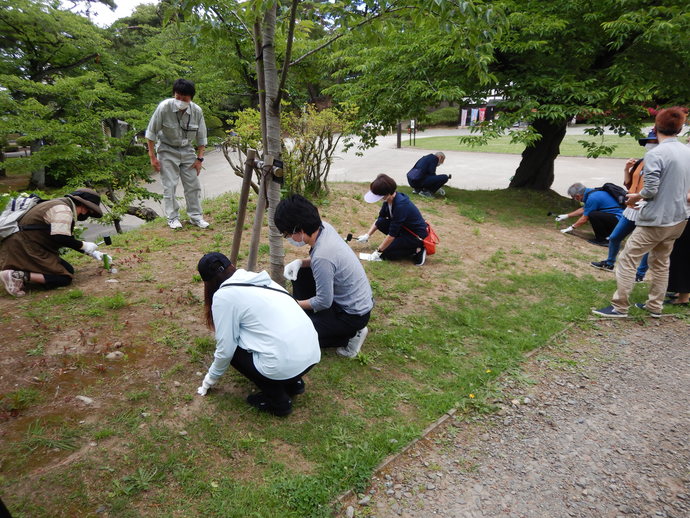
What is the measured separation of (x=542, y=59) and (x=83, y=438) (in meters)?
8.96

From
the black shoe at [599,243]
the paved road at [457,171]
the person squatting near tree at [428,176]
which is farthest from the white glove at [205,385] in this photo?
the paved road at [457,171]

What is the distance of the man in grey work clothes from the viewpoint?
5191 millimetres

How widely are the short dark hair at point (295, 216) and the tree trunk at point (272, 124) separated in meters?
0.39

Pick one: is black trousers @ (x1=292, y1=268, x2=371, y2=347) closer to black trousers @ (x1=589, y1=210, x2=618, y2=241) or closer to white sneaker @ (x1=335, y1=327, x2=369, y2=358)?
white sneaker @ (x1=335, y1=327, x2=369, y2=358)

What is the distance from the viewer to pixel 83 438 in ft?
7.80

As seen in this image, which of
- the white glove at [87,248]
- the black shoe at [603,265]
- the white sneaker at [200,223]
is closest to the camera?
the white glove at [87,248]

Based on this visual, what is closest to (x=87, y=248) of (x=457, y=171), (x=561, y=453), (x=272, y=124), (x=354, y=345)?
(x=272, y=124)

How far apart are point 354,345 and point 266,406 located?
0.94 m

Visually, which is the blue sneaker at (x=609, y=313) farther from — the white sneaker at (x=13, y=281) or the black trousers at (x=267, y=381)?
the white sneaker at (x=13, y=281)

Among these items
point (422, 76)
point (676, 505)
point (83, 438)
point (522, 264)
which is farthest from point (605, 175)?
point (83, 438)

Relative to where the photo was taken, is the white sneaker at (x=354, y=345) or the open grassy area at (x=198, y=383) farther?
the white sneaker at (x=354, y=345)

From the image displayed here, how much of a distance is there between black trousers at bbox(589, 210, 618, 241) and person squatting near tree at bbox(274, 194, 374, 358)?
17.3ft

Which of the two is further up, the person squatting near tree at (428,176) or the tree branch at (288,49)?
the tree branch at (288,49)

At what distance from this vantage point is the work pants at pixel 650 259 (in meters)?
4.03
